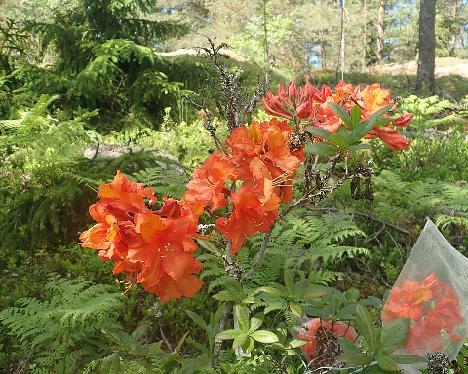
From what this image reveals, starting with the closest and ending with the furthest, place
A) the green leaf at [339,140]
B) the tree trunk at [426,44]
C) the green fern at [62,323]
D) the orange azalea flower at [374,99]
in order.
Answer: the green leaf at [339,140]
the orange azalea flower at [374,99]
the green fern at [62,323]
the tree trunk at [426,44]

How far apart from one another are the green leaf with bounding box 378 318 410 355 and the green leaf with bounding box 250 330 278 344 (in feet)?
0.86

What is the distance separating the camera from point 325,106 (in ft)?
4.13

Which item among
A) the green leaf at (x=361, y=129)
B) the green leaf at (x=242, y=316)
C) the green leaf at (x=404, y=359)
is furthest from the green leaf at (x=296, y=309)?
the green leaf at (x=361, y=129)

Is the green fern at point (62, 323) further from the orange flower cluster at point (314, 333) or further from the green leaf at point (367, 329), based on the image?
the green leaf at point (367, 329)

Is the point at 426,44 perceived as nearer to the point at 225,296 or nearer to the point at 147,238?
the point at 225,296

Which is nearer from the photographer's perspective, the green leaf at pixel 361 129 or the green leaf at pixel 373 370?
the green leaf at pixel 361 129

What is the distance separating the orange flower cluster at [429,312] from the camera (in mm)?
1339

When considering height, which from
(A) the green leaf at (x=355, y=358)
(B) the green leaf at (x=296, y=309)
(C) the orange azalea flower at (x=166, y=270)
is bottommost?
(A) the green leaf at (x=355, y=358)

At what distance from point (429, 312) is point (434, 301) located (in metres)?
0.04

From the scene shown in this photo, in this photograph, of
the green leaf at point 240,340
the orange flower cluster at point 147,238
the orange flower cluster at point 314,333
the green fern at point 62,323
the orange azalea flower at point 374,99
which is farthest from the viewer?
the green fern at point 62,323

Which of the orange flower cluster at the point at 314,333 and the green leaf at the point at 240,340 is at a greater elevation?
the green leaf at the point at 240,340

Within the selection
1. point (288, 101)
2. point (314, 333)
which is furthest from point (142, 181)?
point (288, 101)

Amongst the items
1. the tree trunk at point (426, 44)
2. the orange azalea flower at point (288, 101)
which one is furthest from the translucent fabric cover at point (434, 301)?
the tree trunk at point (426, 44)

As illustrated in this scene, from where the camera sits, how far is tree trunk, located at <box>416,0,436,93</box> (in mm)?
9320
